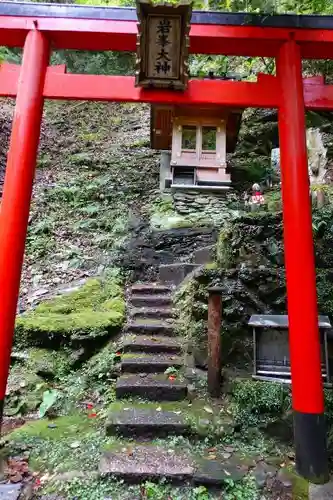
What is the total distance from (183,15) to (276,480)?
4.19m

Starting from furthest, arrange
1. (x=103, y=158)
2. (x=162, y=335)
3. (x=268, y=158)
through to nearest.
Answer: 1. (x=103, y=158)
2. (x=268, y=158)
3. (x=162, y=335)

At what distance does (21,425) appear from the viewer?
167 inches

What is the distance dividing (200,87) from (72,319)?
3.68 meters

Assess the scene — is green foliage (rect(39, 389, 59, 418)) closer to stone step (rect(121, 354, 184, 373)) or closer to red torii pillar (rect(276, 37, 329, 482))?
stone step (rect(121, 354, 184, 373))

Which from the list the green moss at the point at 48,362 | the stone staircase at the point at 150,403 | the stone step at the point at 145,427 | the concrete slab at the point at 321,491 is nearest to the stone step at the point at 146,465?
the stone staircase at the point at 150,403

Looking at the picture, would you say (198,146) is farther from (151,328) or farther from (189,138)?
(151,328)

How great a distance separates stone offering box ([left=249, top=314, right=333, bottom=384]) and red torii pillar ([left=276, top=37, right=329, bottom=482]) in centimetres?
79

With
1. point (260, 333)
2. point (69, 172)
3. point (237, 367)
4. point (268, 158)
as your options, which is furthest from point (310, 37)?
point (69, 172)

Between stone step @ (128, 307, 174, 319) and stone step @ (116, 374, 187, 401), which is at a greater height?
stone step @ (128, 307, 174, 319)

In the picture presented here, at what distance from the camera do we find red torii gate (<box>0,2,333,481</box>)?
3.48 metres

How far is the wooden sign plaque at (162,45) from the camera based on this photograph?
11.1 ft

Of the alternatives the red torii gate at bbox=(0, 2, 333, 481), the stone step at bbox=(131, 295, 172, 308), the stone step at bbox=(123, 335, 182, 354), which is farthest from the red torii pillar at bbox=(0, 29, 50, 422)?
the stone step at bbox=(131, 295, 172, 308)

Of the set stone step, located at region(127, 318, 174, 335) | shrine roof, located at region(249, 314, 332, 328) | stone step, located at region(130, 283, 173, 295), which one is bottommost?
stone step, located at region(127, 318, 174, 335)

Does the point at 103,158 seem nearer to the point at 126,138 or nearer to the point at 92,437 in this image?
the point at 126,138
